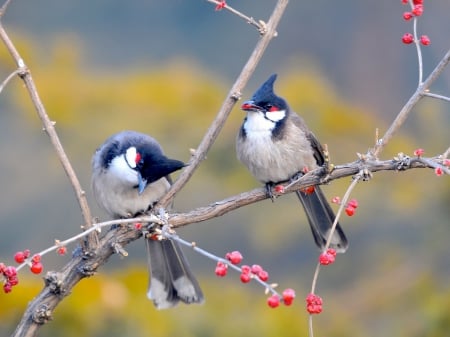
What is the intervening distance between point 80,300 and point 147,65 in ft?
13.9

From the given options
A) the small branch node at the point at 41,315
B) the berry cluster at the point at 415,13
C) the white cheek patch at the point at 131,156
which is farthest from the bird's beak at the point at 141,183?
the berry cluster at the point at 415,13

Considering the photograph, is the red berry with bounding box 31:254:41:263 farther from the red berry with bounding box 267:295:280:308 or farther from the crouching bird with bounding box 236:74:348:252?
the crouching bird with bounding box 236:74:348:252

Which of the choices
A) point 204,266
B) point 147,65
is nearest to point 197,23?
point 147,65

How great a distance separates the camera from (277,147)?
415 centimetres

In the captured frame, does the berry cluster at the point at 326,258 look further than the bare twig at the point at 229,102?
No

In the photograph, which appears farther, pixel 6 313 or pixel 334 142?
pixel 334 142

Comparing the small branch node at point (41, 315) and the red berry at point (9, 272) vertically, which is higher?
the red berry at point (9, 272)

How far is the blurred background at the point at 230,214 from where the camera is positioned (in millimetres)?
5555

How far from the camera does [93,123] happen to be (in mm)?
7391

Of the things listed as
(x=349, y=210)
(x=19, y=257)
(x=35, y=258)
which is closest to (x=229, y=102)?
(x=349, y=210)

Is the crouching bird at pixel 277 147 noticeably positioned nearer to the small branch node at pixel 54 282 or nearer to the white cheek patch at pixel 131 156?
the white cheek patch at pixel 131 156

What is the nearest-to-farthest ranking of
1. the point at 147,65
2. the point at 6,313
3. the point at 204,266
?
the point at 6,313, the point at 204,266, the point at 147,65

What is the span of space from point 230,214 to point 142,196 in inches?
159

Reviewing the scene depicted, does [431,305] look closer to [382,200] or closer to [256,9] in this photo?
[382,200]
